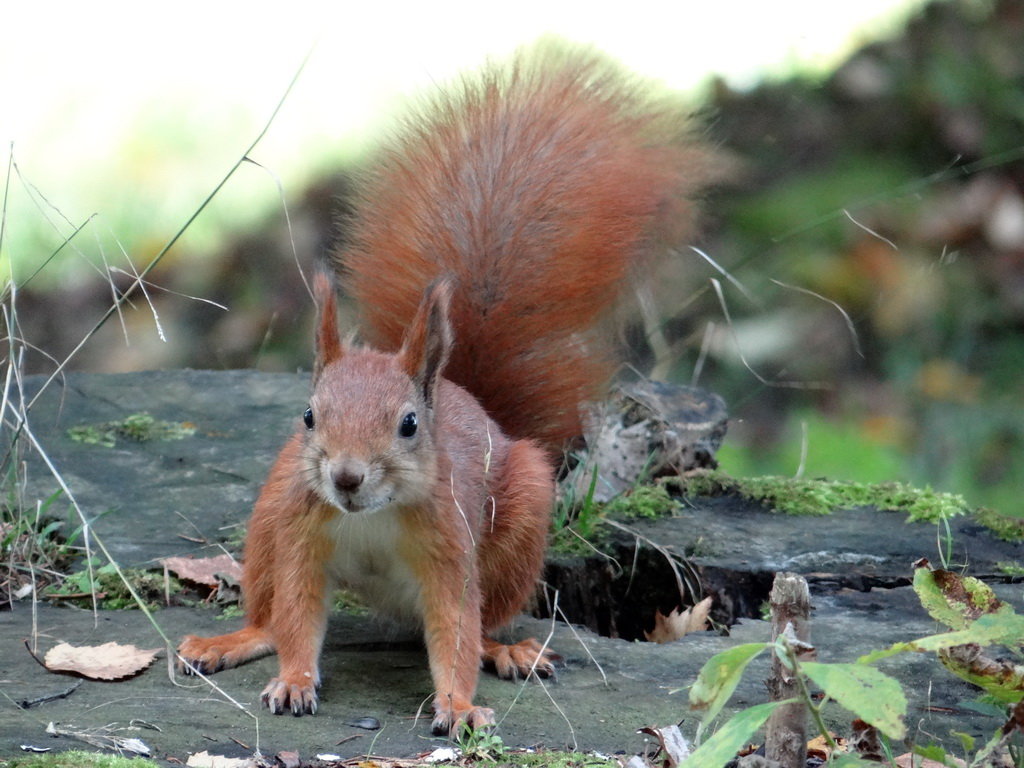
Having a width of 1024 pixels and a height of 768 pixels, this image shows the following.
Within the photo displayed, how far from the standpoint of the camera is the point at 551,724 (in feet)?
5.70

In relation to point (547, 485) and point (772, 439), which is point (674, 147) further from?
point (772, 439)

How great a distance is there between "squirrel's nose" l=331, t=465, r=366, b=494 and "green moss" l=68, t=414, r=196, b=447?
46.0 inches

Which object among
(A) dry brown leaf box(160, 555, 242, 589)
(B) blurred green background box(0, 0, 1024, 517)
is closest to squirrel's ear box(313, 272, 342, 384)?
(A) dry brown leaf box(160, 555, 242, 589)

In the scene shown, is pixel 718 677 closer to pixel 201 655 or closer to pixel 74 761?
pixel 74 761

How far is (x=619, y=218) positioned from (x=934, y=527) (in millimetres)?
800

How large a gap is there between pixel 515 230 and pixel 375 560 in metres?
0.70

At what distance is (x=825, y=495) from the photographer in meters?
2.64

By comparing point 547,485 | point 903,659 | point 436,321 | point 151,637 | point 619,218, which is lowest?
point 151,637

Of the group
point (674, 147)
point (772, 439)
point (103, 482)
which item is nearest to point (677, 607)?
point (674, 147)

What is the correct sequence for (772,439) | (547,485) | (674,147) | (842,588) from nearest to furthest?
(547,485) < (842,588) < (674,147) < (772,439)

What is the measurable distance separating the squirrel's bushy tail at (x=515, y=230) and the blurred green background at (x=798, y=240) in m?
1.74

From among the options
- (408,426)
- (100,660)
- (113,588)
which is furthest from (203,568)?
(408,426)

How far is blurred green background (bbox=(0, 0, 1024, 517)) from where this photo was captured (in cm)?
418

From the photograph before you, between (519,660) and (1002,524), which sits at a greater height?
(1002,524)
